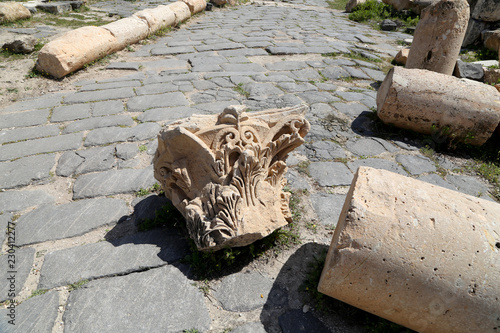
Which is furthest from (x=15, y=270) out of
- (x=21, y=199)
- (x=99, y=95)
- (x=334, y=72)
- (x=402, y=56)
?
(x=402, y=56)

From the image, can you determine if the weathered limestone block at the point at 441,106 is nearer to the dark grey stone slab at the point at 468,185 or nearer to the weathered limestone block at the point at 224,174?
the dark grey stone slab at the point at 468,185

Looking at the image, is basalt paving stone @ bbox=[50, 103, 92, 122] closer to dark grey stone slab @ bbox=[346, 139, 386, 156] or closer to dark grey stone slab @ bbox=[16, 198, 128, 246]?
dark grey stone slab @ bbox=[16, 198, 128, 246]

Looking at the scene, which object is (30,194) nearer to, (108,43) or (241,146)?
(241,146)

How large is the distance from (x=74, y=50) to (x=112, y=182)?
12.1 feet

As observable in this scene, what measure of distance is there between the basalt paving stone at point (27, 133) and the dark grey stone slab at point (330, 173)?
319 cm

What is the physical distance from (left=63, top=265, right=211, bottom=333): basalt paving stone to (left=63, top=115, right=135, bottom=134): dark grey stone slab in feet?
8.20

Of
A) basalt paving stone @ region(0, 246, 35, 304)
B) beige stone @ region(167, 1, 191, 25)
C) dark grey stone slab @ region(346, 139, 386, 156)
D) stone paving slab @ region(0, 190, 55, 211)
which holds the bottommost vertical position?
basalt paving stone @ region(0, 246, 35, 304)

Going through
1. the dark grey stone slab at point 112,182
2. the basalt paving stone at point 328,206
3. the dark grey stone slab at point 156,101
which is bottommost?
the dark grey stone slab at point 112,182

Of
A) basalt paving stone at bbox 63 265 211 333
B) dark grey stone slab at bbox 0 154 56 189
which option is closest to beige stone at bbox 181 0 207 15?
dark grey stone slab at bbox 0 154 56 189

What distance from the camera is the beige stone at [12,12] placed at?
25.1ft

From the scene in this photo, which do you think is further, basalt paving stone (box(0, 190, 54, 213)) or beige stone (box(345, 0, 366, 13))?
beige stone (box(345, 0, 366, 13))

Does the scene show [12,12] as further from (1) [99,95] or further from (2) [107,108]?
(2) [107,108]

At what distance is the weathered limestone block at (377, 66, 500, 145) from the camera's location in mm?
4055

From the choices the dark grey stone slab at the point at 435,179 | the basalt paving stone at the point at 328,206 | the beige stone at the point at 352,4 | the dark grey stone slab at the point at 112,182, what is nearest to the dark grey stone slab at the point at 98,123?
the dark grey stone slab at the point at 112,182
